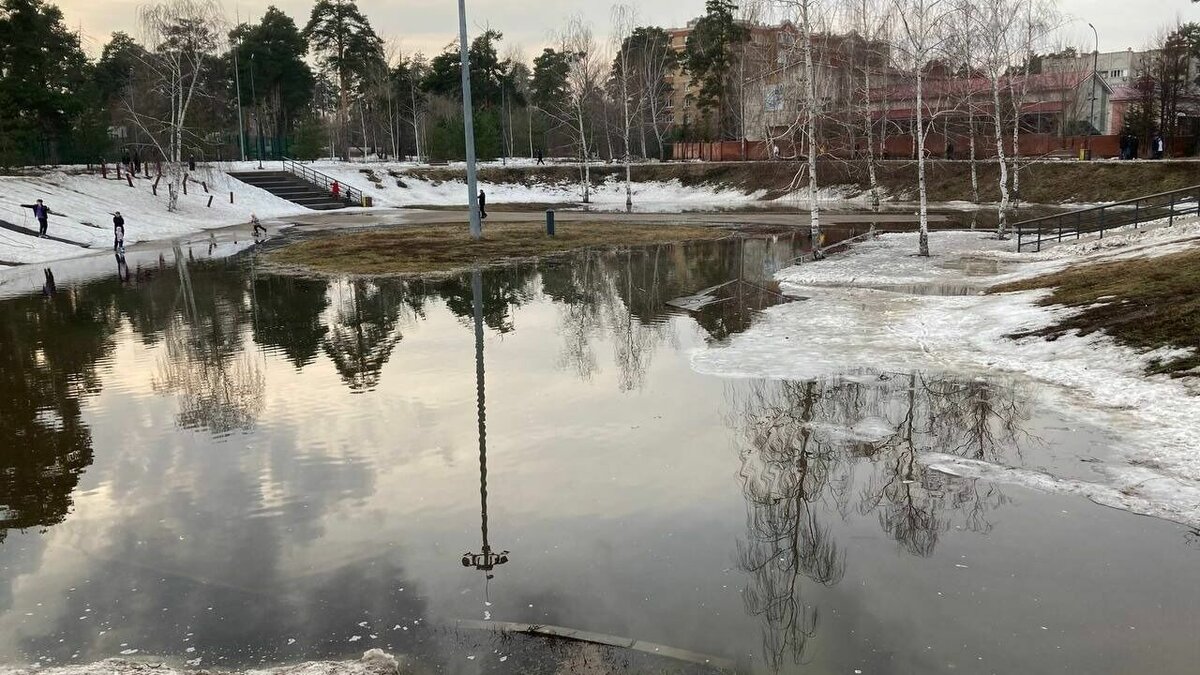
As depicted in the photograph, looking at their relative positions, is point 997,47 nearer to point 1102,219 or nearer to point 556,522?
point 1102,219

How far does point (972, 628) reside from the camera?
5.86 meters

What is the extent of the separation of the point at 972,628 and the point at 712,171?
215 ft

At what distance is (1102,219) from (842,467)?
63.2 ft

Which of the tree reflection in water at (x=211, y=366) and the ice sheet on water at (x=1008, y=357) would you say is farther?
the tree reflection in water at (x=211, y=366)

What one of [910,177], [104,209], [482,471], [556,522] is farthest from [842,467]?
[910,177]

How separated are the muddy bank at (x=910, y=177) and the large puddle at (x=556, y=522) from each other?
19.6m

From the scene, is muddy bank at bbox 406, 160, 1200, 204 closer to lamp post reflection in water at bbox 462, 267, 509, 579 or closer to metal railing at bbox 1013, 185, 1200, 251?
metal railing at bbox 1013, 185, 1200, 251

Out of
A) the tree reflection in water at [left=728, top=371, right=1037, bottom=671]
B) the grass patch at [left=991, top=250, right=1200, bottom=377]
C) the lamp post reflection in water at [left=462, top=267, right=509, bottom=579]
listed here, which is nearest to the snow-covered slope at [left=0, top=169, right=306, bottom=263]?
the lamp post reflection in water at [left=462, top=267, right=509, bottom=579]

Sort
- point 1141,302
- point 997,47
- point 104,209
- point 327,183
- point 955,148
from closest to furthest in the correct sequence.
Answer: point 1141,302 < point 997,47 < point 104,209 < point 327,183 < point 955,148

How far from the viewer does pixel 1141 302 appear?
45.3ft

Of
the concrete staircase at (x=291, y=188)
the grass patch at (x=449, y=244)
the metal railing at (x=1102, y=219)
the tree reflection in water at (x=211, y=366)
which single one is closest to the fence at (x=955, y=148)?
the metal railing at (x=1102, y=219)

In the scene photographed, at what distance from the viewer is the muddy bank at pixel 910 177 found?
4400 centimetres

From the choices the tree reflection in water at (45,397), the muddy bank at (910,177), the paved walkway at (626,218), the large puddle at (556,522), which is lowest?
the large puddle at (556,522)

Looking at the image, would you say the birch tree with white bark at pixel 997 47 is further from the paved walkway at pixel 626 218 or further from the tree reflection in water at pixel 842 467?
the tree reflection in water at pixel 842 467
